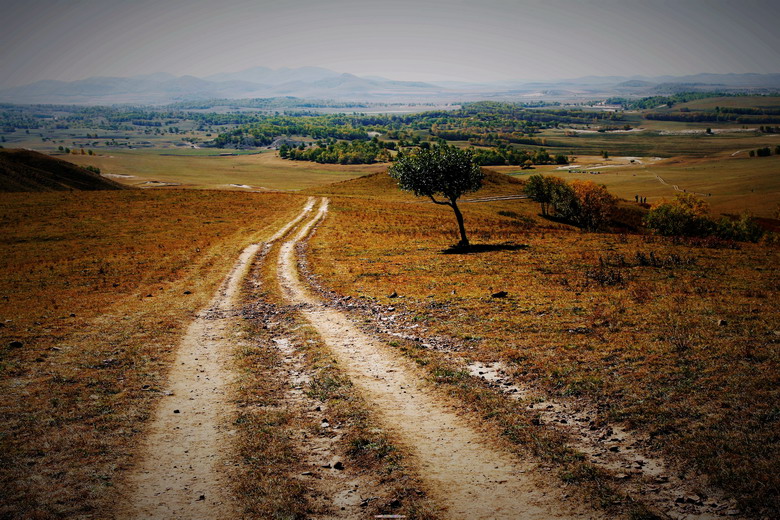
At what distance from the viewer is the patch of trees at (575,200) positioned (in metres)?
95.0

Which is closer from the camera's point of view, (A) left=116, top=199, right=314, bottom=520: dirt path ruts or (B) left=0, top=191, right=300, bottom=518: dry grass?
(A) left=116, top=199, right=314, bottom=520: dirt path ruts

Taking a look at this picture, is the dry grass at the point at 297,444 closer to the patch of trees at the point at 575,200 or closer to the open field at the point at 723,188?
the patch of trees at the point at 575,200

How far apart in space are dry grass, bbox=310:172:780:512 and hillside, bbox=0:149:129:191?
9046 centimetres

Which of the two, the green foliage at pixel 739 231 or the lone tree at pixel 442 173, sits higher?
the lone tree at pixel 442 173

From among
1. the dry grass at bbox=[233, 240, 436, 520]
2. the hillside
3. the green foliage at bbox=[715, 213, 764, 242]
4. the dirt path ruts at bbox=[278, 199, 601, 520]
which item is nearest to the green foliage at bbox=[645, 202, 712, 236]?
the green foliage at bbox=[715, 213, 764, 242]

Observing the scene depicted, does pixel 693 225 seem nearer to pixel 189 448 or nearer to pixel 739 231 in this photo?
pixel 739 231

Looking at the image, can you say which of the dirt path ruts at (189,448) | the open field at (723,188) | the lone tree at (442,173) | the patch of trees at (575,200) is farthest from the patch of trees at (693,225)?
the dirt path ruts at (189,448)

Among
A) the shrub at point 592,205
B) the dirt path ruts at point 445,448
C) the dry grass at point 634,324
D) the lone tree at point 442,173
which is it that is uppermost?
the lone tree at point 442,173

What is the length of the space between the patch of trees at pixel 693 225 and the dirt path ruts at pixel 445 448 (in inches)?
2646

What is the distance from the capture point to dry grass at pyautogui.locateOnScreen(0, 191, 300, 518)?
10.9 m

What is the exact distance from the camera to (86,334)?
21391 mm

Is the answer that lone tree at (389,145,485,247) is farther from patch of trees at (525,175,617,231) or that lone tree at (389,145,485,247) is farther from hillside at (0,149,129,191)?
hillside at (0,149,129,191)

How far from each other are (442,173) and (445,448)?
119ft

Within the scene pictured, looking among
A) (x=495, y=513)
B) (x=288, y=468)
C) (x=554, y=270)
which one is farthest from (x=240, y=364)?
(x=554, y=270)
